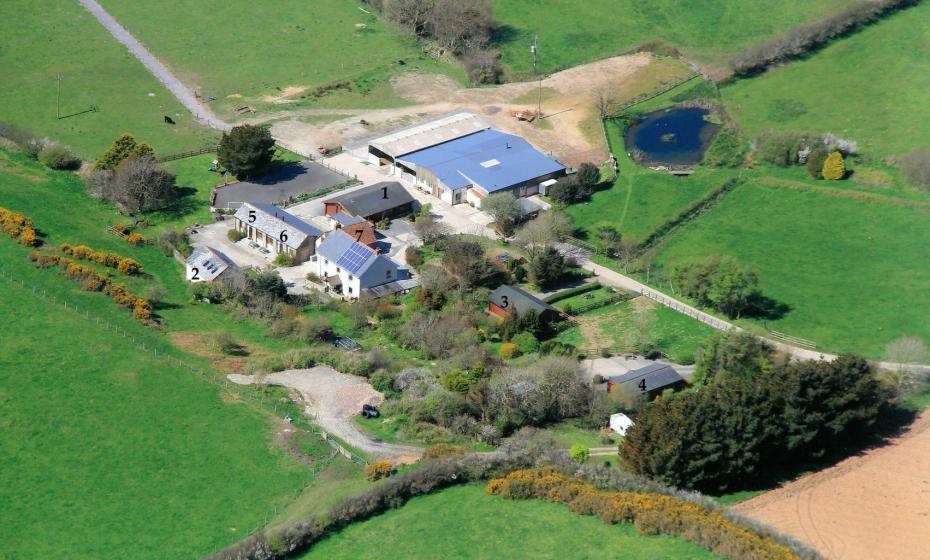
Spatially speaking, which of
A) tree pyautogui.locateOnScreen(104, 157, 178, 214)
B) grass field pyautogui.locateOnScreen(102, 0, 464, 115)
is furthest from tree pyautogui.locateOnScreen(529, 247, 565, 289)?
grass field pyautogui.locateOnScreen(102, 0, 464, 115)

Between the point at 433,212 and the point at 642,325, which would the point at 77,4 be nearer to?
the point at 433,212

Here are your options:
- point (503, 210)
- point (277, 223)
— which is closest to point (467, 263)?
point (503, 210)

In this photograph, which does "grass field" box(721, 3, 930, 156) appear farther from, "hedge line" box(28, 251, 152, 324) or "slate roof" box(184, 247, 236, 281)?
"hedge line" box(28, 251, 152, 324)

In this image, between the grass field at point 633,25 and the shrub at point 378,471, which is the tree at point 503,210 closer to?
the grass field at point 633,25

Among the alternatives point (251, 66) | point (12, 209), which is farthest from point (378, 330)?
point (251, 66)

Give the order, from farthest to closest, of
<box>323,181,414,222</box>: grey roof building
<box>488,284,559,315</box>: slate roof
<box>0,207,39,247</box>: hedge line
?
<box>323,181,414,222</box>: grey roof building < <box>0,207,39,247</box>: hedge line < <box>488,284,559,315</box>: slate roof

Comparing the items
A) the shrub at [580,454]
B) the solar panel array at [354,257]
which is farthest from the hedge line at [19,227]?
the shrub at [580,454]
